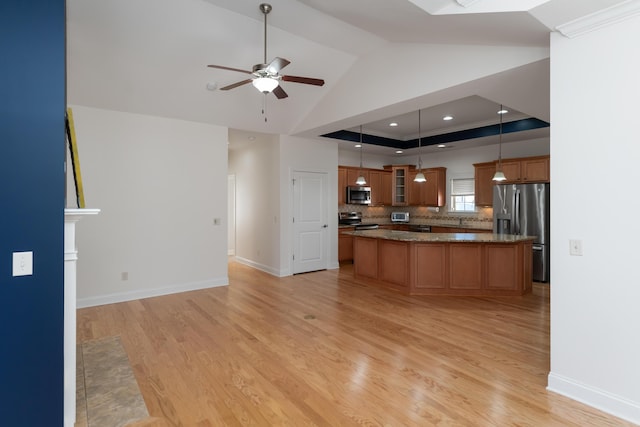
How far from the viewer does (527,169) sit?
6.52m

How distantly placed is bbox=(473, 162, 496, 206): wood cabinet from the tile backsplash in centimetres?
51

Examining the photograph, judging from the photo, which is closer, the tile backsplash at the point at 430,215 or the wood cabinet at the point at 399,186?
the tile backsplash at the point at 430,215

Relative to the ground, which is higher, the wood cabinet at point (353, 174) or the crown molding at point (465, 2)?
the crown molding at point (465, 2)

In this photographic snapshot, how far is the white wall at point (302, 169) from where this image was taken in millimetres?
6586

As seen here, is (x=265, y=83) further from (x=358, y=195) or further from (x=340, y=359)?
(x=358, y=195)

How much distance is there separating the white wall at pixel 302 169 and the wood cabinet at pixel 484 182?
10.2 feet

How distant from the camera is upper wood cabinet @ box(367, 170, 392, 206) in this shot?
878 centimetres

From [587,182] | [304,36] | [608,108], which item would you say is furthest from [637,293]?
[304,36]

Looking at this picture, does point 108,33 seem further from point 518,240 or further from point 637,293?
point 518,240

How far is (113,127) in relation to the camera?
15.9 ft

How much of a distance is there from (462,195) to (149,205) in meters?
6.84

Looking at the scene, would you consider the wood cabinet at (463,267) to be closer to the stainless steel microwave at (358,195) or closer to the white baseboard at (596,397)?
the white baseboard at (596,397)

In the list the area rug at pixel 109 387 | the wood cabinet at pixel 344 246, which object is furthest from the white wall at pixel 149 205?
the wood cabinet at pixel 344 246

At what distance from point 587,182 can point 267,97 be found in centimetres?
430
